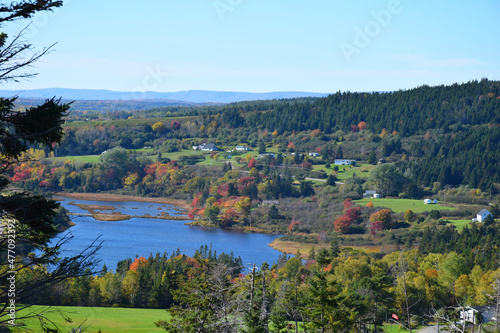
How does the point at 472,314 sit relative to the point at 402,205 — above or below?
above

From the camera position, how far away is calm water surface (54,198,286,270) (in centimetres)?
4559

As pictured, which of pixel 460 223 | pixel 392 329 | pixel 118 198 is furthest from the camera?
pixel 118 198

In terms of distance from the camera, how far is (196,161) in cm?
9000

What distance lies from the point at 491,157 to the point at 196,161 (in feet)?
152

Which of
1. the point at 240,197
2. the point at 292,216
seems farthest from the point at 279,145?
the point at 292,216

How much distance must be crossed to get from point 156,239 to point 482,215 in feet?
110

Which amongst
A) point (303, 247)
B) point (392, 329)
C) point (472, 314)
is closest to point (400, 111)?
point (303, 247)

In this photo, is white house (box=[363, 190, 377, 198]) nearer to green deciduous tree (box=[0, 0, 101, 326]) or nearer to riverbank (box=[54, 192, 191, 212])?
riverbank (box=[54, 192, 191, 212])

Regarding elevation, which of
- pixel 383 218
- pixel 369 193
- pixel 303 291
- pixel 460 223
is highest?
pixel 303 291

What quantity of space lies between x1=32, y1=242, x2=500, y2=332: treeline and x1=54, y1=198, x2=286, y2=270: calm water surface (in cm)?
763

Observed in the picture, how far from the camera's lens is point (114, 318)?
78.5ft

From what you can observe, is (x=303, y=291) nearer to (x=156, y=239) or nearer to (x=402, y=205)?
(x=156, y=239)

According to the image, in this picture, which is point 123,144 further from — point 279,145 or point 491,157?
point 491,157

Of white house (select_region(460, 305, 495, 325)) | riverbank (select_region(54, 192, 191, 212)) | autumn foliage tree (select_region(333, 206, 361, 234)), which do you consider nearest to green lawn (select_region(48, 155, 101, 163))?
riverbank (select_region(54, 192, 191, 212))
